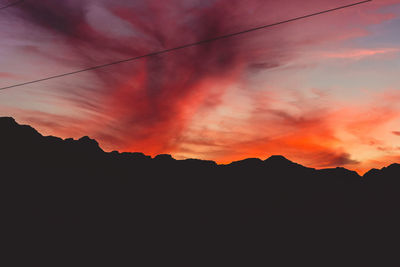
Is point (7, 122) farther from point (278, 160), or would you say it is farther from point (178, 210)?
point (278, 160)

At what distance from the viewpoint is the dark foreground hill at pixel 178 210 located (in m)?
70.2

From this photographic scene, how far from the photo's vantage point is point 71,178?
89.8 meters

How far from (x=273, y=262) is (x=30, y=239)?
169 feet

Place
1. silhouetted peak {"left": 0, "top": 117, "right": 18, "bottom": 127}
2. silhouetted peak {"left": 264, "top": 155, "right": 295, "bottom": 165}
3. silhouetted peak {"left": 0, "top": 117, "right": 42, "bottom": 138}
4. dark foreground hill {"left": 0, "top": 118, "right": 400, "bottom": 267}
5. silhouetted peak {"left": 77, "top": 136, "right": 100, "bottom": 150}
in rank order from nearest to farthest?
1. dark foreground hill {"left": 0, "top": 118, "right": 400, "bottom": 267}
2. silhouetted peak {"left": 0, "top": 117, "right": 42, "bottom": 138}
3. silhouetted peak {"left": 0, "top": 117, "right": 18, "bottom": 127}
4. silhouetted peak {"left": 77, "top": 136, "right": 100, "bottom": 150}
5. silhouetted peak {"left": 264, "top": 155, "right": 295, "bottom": 165}

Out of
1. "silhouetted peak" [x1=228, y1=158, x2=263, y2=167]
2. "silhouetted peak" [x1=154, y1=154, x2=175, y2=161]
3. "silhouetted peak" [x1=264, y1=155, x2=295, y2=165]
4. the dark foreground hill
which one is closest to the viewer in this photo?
the dark foreground hill

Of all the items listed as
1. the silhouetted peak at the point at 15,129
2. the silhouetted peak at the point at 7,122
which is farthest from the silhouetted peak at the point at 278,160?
the silhouetted peak at the point at 7,122

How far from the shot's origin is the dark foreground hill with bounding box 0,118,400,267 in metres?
70.2

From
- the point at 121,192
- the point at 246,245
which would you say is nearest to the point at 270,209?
the point at 246,245

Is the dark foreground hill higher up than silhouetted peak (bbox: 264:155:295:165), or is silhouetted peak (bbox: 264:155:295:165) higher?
silhouetted peak (bbox: 264:155:295:165)

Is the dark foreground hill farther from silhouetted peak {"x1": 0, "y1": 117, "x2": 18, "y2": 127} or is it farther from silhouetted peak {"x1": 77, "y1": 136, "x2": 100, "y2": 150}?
silhouetted peak {"x1": 77, "y1": 136, "x2": 100, "y2": 150}

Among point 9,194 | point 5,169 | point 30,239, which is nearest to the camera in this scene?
point 30,239

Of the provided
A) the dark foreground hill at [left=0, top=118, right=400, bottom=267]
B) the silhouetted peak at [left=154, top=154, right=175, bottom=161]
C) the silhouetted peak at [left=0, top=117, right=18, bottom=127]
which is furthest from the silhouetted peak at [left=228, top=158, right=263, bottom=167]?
the silhouetted peak at [left=0, top=117, right=18, bottom=127]

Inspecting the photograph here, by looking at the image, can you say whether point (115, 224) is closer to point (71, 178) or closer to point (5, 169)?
point (71, 178)

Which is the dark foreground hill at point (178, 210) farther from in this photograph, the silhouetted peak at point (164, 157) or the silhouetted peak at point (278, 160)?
the silhouetted peak at point (164, 157)
